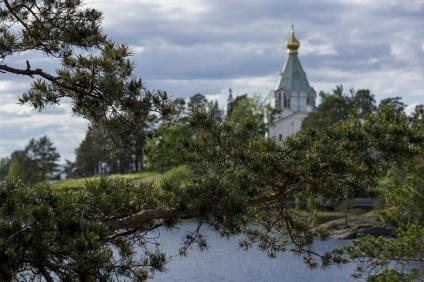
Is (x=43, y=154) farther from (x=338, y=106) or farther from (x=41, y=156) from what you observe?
(x=338, y=106)

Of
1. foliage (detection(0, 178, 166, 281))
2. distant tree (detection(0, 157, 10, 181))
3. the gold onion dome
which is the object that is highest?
the gold onion dome

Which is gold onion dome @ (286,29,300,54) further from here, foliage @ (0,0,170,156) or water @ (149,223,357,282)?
foliage @ (0,0,170,156)

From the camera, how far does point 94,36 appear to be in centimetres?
608

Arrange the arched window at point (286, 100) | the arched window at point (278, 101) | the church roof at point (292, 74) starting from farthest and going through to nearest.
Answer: the arched window at point (278, 101)
the arched window at point (286, 100)
the church roof at point (292, 74)

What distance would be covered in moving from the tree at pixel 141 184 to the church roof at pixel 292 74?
2249 inches

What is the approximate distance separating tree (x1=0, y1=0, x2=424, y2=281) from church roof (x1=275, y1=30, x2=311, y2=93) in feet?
187

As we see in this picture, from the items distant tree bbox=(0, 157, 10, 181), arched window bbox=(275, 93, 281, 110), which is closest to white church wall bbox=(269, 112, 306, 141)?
arched window bbox=(275, 93, 281, 110)

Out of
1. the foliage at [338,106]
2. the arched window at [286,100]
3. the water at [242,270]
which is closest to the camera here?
the water at [242,270]

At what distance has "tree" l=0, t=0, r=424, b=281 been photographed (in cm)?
451

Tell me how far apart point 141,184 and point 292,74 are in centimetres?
5870

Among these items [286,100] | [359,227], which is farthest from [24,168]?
[359,227]

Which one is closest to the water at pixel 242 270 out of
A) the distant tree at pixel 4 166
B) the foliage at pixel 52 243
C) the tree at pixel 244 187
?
the tree at pixel 244 187

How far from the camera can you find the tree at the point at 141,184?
4512 millimetres

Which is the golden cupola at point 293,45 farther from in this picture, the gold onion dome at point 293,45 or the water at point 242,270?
the water at point 242,270
